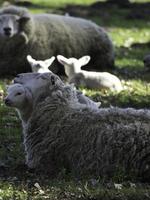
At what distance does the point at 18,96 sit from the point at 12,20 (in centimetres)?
768

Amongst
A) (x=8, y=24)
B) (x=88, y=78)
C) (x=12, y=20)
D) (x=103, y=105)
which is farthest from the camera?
(x=12, y=20)

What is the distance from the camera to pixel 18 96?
9.94 meters

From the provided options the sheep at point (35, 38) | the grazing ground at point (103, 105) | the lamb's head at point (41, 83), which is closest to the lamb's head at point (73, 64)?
the grazing ground at point (103, 105)

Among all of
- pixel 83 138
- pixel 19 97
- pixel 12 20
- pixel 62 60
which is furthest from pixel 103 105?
pixel 83 138

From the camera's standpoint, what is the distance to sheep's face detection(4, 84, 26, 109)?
32.6 feet

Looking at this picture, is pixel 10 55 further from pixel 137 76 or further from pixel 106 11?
pixel 106 11

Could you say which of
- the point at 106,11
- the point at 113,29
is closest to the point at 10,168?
the point at 113,29

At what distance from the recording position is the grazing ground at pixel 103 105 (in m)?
8.53

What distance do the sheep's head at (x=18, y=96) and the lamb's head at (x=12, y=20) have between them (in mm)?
7286

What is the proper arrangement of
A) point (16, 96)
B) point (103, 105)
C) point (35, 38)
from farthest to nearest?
point (35, 38) < point (103, 105) < point (16, 96)

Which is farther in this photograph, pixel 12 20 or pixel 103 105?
pixel 12 20

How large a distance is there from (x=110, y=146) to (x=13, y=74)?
8.55 meters

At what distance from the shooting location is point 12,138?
11781 mm

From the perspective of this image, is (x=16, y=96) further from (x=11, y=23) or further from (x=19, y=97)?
(x=11, y=23)
